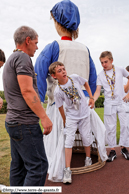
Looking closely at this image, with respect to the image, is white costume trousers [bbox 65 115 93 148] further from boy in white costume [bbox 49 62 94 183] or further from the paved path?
the paved path

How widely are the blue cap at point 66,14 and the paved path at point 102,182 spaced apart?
241 centimetres

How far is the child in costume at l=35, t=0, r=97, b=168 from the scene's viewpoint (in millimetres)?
3023

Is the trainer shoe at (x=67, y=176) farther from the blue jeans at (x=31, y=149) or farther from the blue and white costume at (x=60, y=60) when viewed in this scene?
the blue jeans at (x=31, y=149)

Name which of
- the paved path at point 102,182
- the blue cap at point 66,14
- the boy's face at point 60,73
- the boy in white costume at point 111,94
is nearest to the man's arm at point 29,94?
the boy's face at point 60,73

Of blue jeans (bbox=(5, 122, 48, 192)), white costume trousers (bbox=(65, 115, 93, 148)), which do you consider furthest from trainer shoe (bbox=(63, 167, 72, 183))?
blue jeans (bbox=(5, 122, 48, 192))

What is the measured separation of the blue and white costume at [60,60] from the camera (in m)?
2.98

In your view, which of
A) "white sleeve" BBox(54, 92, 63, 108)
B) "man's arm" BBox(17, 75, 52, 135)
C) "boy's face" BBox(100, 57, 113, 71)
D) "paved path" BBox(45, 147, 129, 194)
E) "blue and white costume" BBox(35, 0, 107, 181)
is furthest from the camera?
"boy's face" BBox(100, 57, 113, 71)

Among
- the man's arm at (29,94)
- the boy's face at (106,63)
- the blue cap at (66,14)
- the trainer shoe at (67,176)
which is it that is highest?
the blue cap at (66,14)

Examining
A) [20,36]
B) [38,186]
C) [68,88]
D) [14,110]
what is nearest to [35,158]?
[38,186]

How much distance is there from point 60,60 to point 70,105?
2.48 ft

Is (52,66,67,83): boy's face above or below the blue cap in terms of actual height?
below

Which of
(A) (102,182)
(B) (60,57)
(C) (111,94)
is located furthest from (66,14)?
(A) (102,182)

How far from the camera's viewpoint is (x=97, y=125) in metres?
3.31

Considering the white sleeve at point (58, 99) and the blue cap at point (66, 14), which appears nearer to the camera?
the white sleeve at point (58, 99)
